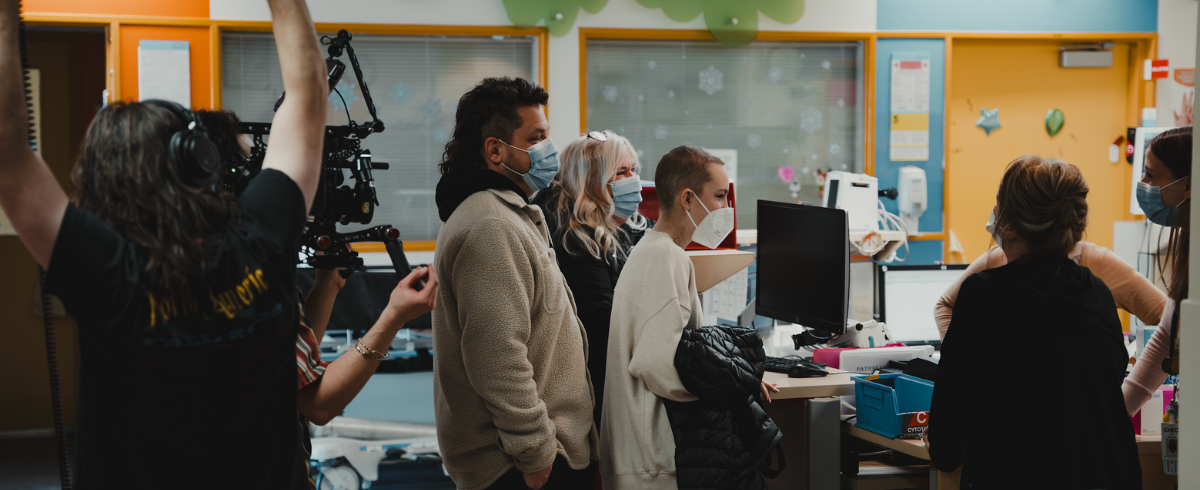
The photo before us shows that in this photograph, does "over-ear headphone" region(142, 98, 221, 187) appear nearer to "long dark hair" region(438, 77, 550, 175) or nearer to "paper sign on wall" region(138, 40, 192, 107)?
"long dark hair" region(438, 77, 550, 175)

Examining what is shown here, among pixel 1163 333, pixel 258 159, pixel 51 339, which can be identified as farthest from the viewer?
pixel 1163 333

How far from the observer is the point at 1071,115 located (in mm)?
4223

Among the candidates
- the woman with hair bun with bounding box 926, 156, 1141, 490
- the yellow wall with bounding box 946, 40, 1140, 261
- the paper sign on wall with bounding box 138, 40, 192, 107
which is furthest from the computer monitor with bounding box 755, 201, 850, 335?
the paper sign on wall with bounding box 138, 40, 192, 107

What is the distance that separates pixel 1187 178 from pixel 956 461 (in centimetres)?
91

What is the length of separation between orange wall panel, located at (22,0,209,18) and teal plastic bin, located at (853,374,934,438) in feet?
10.6

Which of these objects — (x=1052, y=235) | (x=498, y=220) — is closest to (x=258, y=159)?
(x=498, y=220)

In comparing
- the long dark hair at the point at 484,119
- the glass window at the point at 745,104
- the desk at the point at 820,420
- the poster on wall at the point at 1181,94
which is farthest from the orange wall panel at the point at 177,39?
the poster on wall at the point at 1181,94

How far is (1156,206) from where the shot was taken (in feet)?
6.56

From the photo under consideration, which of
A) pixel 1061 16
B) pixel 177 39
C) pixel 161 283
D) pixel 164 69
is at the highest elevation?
pixel 1061 16

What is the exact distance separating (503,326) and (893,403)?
4.07ft

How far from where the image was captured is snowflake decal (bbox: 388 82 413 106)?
3.71m

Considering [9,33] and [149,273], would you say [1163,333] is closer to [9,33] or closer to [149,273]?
[149,273]

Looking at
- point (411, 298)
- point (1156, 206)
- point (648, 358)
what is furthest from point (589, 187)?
point (1156, 206)

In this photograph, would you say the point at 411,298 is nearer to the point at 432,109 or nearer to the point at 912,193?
the point at 432,109
